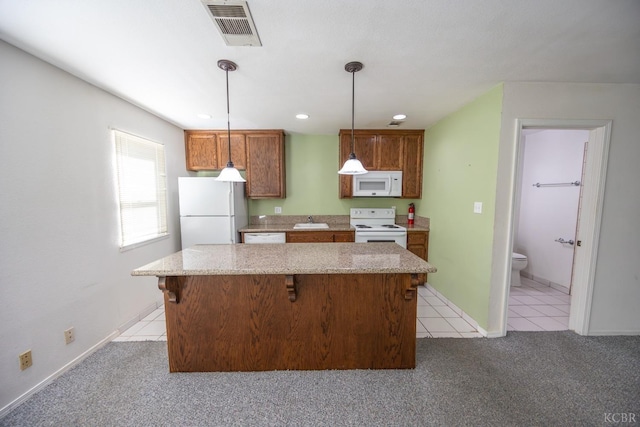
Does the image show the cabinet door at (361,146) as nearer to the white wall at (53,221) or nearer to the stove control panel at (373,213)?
the stove control panel at (373,213)

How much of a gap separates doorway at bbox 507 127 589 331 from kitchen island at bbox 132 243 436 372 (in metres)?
1.91

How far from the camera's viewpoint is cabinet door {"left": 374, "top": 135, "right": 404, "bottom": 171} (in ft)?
11.8

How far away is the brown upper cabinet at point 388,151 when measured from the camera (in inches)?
141

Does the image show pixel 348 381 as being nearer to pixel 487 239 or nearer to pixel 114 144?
pixel 487 239

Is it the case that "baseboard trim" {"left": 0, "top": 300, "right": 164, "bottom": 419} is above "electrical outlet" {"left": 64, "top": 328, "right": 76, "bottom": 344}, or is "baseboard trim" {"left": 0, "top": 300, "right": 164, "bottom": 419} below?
below

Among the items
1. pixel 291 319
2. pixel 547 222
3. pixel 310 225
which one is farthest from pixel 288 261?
pixel 547 222

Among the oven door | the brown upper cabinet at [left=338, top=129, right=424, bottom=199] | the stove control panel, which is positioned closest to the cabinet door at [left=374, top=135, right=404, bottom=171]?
the brown upper cabinet at [left=338, top=129, right=424, bottom=199]

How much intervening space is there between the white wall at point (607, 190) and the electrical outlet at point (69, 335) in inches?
145

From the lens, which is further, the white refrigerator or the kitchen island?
the white refrigerator

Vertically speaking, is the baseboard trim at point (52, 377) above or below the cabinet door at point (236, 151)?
below

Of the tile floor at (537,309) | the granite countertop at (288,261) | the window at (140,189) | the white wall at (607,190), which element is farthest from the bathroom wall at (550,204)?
the window at (140,189)

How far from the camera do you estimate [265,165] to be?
3627 mm

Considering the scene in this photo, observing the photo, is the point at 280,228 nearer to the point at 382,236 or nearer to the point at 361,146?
the point at 382,236

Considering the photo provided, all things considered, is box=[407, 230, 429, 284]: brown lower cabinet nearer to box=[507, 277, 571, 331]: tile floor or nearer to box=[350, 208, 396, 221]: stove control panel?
box=[350, 208, 396, 221]: stove control panel
